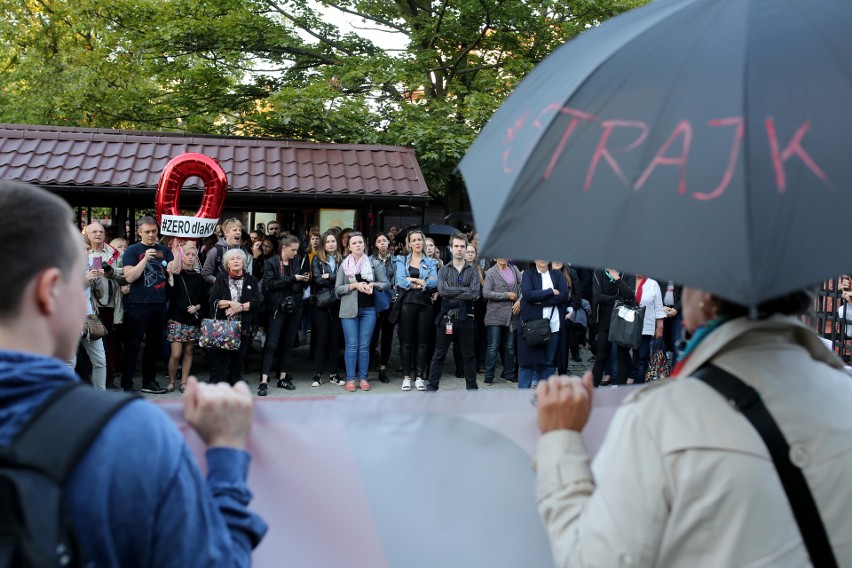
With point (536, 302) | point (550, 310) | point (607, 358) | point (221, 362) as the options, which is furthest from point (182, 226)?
point (607, 358)

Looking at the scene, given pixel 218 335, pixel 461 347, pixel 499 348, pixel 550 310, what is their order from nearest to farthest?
pixel 218 335
pixel 550 310
pixel 461 347
pixel 499 348

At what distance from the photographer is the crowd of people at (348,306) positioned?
32.2 feet

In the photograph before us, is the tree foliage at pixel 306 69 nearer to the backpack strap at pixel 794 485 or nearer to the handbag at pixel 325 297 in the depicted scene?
the handbag at pixel 325 297

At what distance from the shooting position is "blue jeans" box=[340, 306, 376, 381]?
428 inches

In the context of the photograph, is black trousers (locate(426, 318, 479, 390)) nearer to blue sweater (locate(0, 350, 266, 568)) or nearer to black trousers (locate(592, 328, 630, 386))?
black trousers (locate(592, 328, 630, 386))

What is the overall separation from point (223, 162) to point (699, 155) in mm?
12077

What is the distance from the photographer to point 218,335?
31.9 feet

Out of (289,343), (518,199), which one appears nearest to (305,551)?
(518,199)

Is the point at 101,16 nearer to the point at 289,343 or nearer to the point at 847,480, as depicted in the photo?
the point at 289,343

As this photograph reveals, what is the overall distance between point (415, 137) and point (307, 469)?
538 inches

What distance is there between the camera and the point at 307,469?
2.16 metres

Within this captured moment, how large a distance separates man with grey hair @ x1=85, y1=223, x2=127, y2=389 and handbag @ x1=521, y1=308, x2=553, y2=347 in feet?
16.0

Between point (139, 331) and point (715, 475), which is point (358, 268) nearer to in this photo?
point (139, 331)

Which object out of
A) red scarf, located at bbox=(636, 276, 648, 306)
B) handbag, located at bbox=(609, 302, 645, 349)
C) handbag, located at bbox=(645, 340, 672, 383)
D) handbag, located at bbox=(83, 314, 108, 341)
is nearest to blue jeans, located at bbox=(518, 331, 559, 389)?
handbag, located at bbox=(609, 302, 645, 349)
